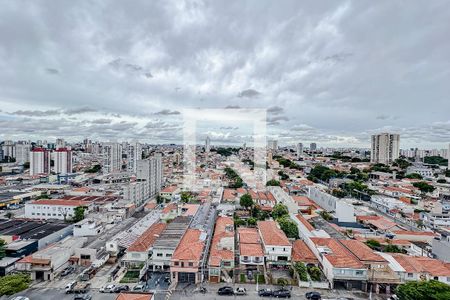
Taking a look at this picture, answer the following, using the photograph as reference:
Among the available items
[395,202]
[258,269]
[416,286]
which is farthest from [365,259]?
[395,202]

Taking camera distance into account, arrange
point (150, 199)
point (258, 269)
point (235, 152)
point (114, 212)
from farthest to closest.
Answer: point (235, 152)
point (150, 199)
point (114, 212)
point (258, 269)

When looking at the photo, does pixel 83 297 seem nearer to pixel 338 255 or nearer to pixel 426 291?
pixel 338 255

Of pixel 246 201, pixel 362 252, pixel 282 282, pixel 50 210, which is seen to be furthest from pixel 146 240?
pixel 50 210

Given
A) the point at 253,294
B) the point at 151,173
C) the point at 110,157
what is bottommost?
the point at 253,294

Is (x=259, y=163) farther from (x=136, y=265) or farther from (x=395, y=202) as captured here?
(x=136, y=265)

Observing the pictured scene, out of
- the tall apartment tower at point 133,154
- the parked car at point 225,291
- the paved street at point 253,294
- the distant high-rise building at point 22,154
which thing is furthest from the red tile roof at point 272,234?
the distant high-rise building at point 22,154

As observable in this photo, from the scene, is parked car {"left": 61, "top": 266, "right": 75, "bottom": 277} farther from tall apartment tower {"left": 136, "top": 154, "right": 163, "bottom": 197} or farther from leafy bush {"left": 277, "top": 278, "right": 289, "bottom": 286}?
tall apartment tower {"left": 136, "top": 154, "right": 163, "bottom": 197}

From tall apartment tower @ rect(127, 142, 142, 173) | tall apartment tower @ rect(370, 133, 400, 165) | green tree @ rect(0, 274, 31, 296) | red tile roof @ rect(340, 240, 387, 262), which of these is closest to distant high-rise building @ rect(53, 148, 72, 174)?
tall apartment tower @ rect(127, 142, 142, 173)
